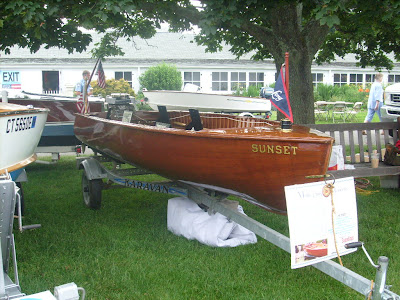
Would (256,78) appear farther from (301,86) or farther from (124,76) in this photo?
(301,86)

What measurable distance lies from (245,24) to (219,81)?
22.3m

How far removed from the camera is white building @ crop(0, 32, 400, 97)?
89.0ft

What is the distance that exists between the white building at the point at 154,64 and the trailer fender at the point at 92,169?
19.6 m

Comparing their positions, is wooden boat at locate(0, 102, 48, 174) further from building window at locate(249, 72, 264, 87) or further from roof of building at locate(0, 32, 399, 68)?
building window at locate(249, 72, 264, 87)

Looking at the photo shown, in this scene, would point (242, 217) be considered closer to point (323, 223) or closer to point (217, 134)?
point (217, 134)

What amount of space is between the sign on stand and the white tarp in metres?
1.68

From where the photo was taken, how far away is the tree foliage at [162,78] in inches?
998

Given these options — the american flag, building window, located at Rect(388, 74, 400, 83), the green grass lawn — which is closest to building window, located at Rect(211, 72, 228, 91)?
building window, located at Rect(388, 74, 400, 83)

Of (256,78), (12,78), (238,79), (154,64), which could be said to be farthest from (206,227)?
(256,78)

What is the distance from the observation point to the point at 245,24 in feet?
23.4

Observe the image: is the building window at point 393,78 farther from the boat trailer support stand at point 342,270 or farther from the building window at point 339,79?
the boat trailer support stand at point 342,270

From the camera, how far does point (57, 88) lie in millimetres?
27516

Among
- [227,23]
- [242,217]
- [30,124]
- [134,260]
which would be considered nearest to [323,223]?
[242,217]

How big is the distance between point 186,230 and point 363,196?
2841 millimetres
